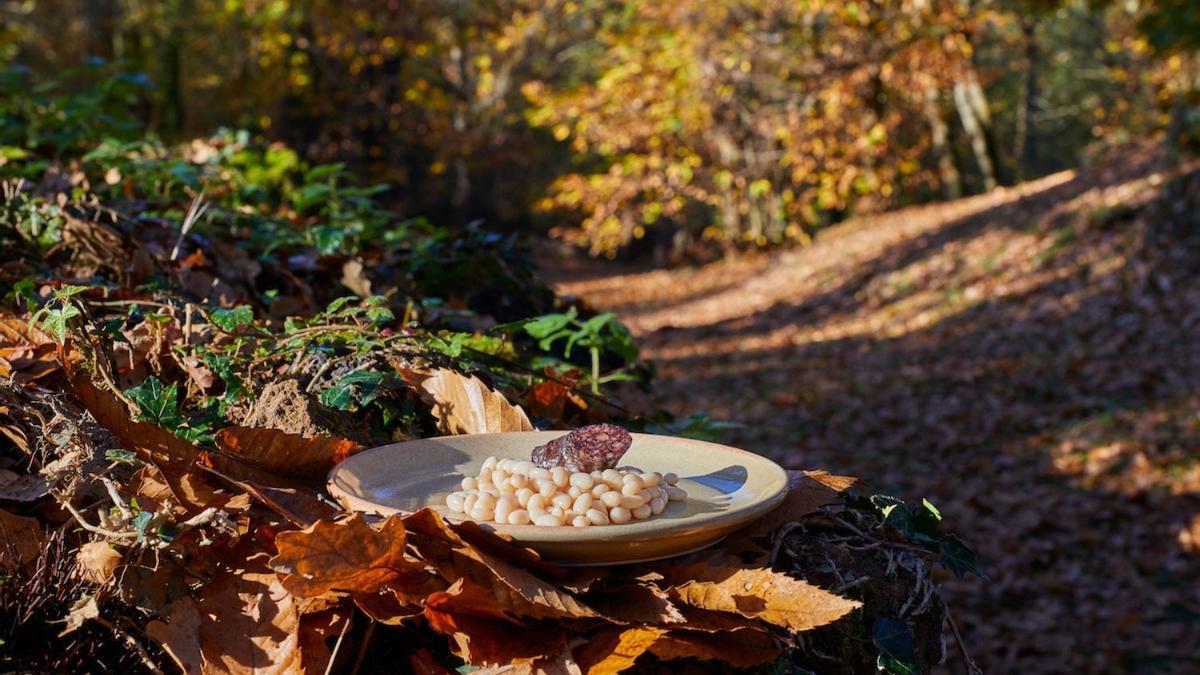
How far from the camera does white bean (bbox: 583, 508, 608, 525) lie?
4.17ft

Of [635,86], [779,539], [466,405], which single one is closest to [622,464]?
[779,539]

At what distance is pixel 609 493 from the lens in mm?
1300

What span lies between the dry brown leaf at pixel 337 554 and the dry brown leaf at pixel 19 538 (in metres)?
0.39

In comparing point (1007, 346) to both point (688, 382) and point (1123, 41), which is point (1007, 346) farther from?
point (1123, 41)

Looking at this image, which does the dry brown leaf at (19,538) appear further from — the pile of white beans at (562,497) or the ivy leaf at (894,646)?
the ivy leaf at (894,646)

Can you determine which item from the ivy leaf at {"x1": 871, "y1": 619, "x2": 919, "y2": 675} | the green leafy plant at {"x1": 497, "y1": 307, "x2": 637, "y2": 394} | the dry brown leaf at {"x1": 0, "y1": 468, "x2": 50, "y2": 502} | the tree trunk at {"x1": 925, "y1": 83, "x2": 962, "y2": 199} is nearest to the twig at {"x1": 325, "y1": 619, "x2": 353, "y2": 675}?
the dry brown leaf at {"x1": 0, "y1": 468, "x2": 50, "y2": 502}

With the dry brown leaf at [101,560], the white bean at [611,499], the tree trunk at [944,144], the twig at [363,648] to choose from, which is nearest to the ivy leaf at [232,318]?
the dry brown leaf at [101,560]

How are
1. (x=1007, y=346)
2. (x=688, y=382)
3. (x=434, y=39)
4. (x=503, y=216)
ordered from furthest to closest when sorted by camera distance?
(x=503, y=216) < (x=434, y=39) < (x=688, y=382) < (x=1007, y=346)

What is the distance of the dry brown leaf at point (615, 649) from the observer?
1200 mm

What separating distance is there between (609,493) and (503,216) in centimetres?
2359

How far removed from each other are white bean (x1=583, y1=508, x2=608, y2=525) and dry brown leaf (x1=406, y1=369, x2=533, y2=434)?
1.65 feet

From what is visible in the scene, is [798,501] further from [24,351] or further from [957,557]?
[24,351]

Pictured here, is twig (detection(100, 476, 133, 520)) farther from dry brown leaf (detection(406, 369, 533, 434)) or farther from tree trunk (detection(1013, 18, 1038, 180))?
tree trunk (detection(1013, 18, 1038, 180))

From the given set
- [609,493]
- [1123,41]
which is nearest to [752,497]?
[609,493]
